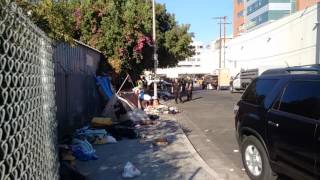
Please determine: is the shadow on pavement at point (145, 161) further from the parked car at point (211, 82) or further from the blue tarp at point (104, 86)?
the parked car at point (211, 82)

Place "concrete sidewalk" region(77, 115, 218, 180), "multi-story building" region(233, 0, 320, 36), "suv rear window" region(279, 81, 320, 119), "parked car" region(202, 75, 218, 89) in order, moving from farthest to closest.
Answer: "multi-story building" region(233, 0, 320, 36), "parked car" region(202, 75, 218, 89), "concrete sidewalk" region(77, 115, 218, 180), "suv rear window" region(279, 81, 320, 119)

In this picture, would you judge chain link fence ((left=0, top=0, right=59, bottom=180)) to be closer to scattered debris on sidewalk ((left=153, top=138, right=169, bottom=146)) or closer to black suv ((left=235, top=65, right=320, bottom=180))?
black suv ((left=235, top=65, right=320, bottom=180))

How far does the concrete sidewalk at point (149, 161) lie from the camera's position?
848cm

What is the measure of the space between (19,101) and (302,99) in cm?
456

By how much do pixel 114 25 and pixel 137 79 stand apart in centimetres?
657

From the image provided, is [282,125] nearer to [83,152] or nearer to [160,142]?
[83,152]

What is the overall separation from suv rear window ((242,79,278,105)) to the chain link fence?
4.51m

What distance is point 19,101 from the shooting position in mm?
3018

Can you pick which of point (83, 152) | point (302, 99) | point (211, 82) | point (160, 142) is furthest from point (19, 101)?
point (211, 82)

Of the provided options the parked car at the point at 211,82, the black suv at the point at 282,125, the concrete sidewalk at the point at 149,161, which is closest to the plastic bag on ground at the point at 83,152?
the concrete sidewalk at the point at 149,161

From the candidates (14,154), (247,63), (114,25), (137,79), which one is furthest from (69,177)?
(247,63)

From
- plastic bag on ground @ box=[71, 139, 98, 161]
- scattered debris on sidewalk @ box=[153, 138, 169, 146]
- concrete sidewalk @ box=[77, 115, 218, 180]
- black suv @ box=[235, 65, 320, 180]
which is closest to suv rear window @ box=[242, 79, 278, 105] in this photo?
black suv @ box=[235, 65, 320, 180]

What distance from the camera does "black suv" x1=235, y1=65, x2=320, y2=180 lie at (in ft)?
20.4

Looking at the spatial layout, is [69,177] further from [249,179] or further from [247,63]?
[247,63]
